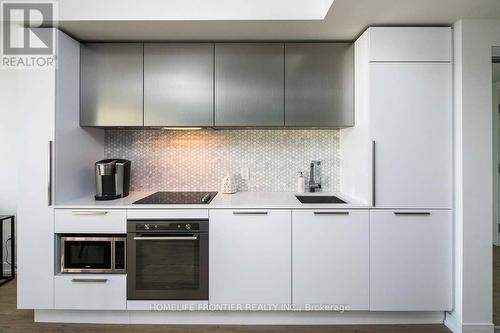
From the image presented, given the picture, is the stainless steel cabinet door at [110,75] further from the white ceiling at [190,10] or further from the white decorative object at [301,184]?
the white decorative object at [301,184]

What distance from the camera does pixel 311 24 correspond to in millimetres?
2018

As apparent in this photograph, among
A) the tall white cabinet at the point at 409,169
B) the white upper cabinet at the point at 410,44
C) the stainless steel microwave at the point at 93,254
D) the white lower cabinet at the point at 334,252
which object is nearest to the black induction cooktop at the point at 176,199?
the stainless steel microwave at the point at 93,254

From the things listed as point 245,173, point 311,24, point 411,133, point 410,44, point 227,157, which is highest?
point 311,24

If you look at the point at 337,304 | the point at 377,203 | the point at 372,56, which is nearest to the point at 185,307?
the point at 337,304

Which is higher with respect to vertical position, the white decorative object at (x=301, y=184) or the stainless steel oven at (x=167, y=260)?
the white decorative object at (x=301, y=184)

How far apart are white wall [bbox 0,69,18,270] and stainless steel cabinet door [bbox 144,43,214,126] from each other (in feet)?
5.64

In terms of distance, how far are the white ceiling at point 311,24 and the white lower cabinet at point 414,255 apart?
140 cm

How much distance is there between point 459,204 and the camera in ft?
6.53

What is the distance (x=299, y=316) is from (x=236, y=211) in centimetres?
96

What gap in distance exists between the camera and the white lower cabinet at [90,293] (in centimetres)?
205

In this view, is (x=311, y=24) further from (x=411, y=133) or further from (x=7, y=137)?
(x=7, y=137)

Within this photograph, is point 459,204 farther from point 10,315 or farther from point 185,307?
point 10,315

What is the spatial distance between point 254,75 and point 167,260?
164 cm

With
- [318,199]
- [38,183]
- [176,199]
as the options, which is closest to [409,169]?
[318,199]
